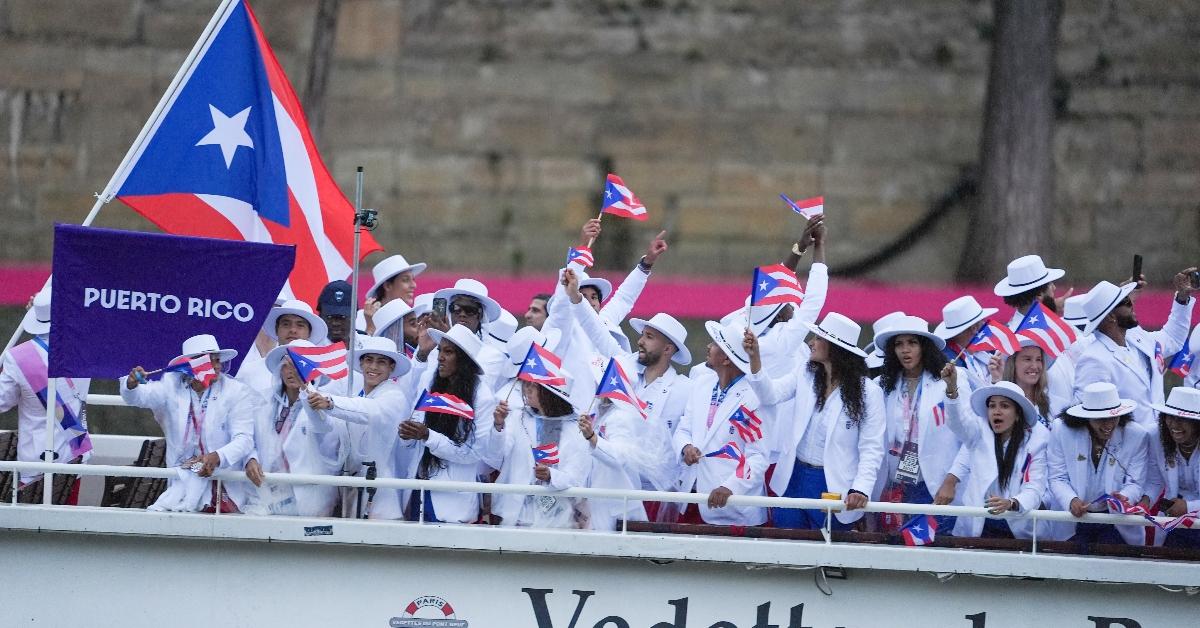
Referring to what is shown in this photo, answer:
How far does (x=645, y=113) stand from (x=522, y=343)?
6.69 meters

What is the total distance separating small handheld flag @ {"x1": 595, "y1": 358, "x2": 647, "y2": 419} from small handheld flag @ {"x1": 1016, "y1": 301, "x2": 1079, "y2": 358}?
6.25 ft

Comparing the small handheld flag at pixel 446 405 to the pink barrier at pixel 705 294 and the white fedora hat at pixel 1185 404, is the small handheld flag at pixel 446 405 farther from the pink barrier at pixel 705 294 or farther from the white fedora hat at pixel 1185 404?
the pink barrier at pixel 705 294

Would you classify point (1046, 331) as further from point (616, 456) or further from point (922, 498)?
point (616, 456)

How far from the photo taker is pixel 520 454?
8688mm

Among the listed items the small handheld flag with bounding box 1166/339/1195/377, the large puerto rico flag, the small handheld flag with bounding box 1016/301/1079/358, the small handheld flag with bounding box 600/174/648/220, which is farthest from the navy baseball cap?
the small handheld flag with bounding box 1166/339/1195/377

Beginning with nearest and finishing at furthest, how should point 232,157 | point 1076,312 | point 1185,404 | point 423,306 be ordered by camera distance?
point 1185,404 < point 1076,312 < point 232,157 < point 423,306

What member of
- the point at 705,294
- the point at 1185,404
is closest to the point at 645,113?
the point at 705,294

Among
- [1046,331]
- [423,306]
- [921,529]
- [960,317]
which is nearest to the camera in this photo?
[921,529]

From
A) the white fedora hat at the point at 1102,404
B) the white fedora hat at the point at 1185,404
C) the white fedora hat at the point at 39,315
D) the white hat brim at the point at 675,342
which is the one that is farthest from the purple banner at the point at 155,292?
the white fedora hat at the point at 1185,404

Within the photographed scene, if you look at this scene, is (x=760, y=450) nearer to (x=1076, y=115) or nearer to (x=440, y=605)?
(x=440, y=605)

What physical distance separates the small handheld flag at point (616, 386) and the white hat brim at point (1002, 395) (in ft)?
5.17

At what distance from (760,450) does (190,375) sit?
271 cm

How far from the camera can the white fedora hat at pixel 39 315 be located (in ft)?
30.5

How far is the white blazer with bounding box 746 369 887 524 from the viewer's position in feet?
27.7
